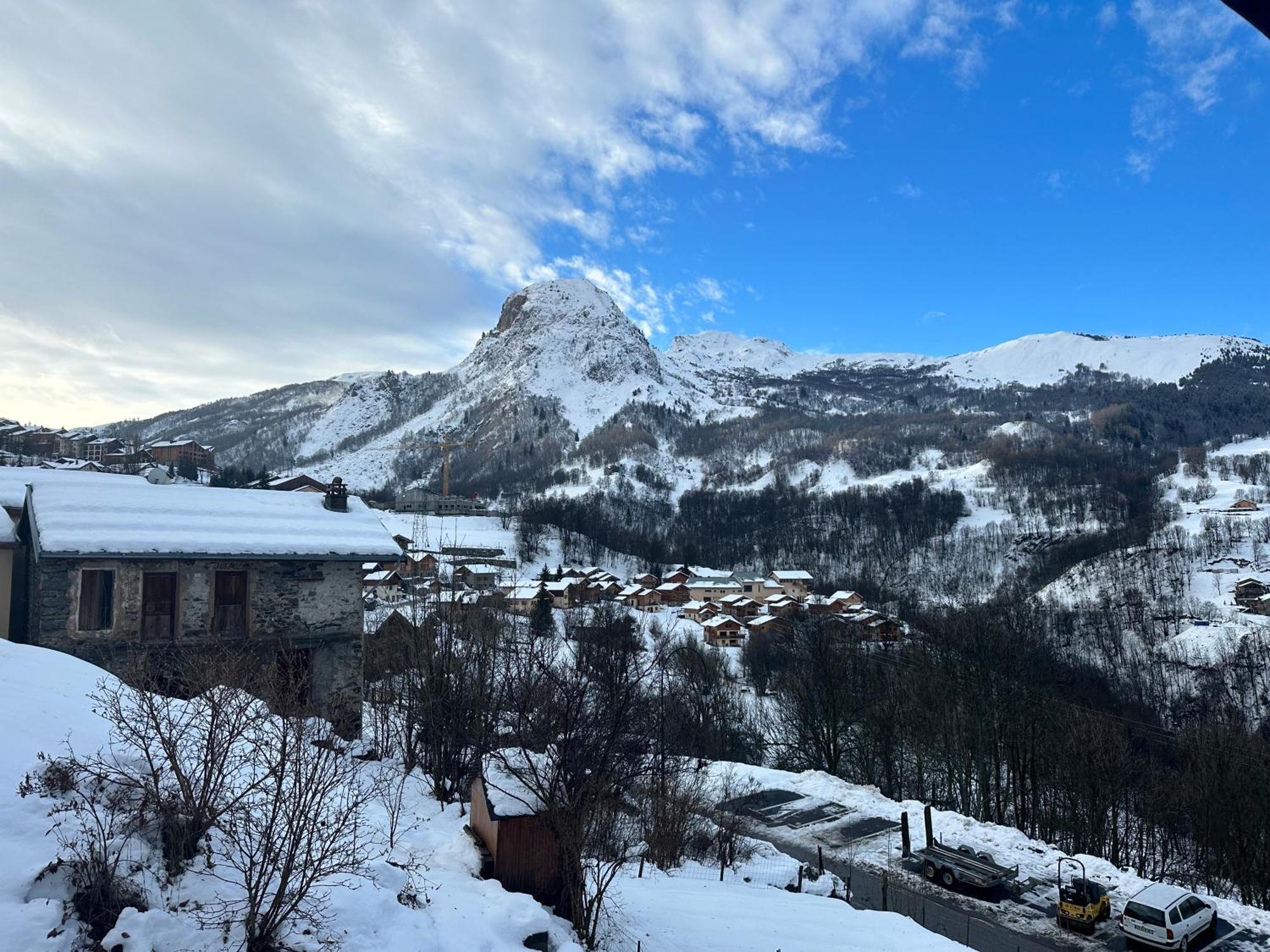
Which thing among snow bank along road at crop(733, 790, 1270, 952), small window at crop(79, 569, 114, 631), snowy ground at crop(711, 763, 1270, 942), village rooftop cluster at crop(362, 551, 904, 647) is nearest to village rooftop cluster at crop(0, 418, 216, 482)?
village rooftop cluster at crop(362, 551, 904, 647)

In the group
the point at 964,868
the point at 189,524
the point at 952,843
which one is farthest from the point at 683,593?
the point at 189,524

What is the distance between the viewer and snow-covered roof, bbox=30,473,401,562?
16594mm

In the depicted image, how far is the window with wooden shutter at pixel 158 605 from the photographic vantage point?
55.6 ft

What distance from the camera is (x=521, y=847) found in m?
10.6

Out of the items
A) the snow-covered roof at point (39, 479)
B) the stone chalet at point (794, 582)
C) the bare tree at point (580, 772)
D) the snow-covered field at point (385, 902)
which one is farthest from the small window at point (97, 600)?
the stone chalet at point (794, 582)

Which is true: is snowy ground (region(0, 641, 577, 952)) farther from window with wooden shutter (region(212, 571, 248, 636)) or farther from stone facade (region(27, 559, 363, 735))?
window with wooden shutter (region(212, 571, 248, 636))

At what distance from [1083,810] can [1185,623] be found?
2557 inches

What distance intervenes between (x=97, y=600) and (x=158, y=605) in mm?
1246

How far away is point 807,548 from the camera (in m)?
148

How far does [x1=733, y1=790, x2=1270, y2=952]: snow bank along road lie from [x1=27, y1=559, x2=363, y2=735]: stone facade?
1629cm

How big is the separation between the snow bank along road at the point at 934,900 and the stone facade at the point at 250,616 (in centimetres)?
1629

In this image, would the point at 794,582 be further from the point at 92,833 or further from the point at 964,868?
the point at 92,833

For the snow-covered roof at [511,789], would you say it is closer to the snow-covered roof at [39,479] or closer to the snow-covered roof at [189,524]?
the snow-covered roof at [189,524]

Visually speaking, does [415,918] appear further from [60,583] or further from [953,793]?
[953,793]
